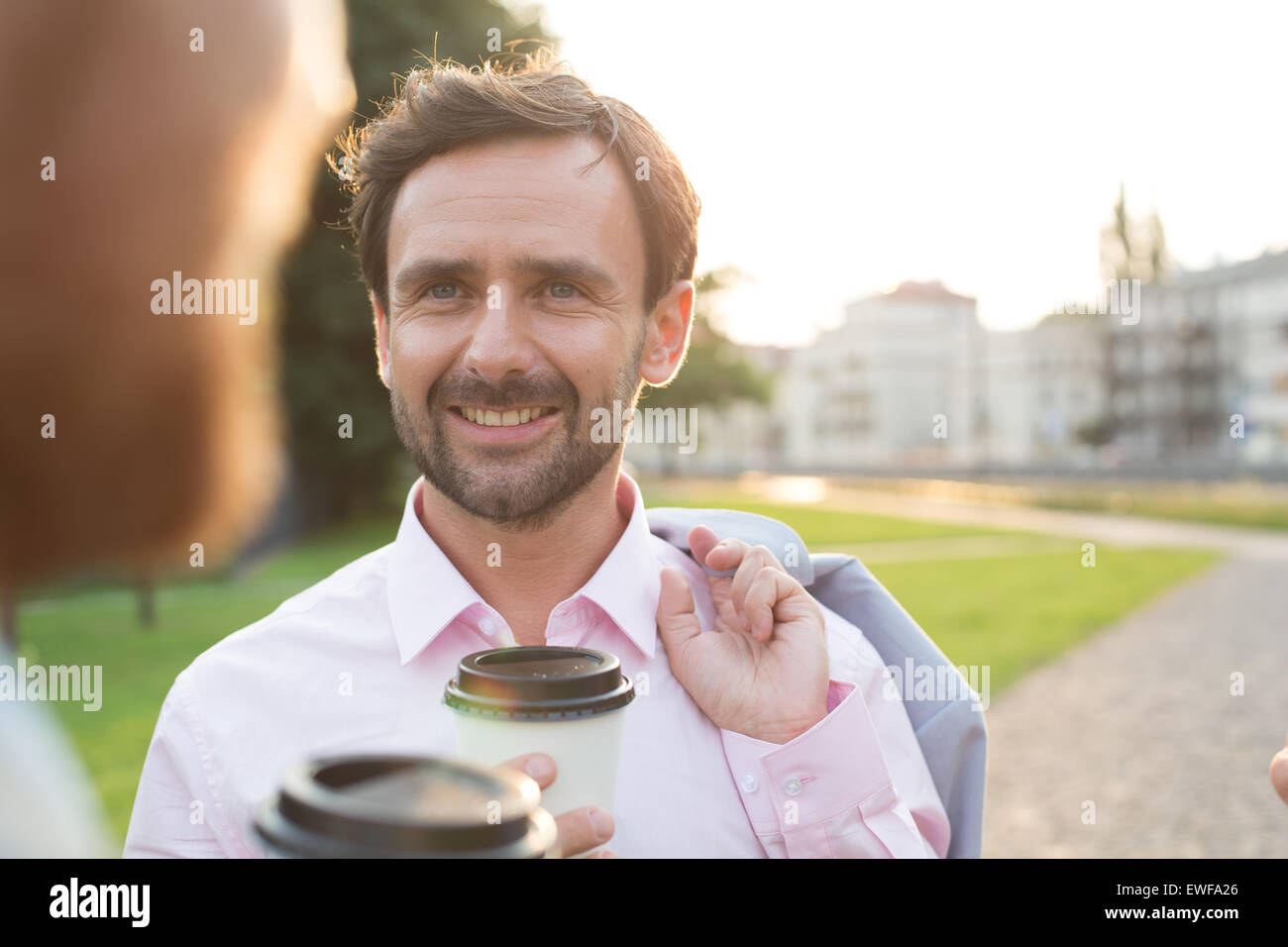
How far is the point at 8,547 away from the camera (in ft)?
2.42

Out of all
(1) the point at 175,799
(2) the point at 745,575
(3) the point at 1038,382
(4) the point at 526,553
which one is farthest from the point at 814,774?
(3) the point at 1038,382

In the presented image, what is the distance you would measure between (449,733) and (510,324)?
802 millimetres

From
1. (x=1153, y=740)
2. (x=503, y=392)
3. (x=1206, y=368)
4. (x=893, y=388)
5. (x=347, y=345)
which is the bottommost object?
(x=1153, y=740)

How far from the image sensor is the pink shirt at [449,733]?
181 centimetres

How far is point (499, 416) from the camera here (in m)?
1.99

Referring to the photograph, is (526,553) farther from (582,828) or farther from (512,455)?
(582,828)

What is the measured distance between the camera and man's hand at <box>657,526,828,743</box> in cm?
180

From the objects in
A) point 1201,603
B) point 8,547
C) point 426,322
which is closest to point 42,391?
point 8,547

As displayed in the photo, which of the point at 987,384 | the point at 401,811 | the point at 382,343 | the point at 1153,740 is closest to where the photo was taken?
the point at 401,811

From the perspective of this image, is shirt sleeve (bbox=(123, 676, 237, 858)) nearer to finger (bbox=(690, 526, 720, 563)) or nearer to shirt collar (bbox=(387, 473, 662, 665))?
shirt collar (bbox=(387, 473, 662, 665))

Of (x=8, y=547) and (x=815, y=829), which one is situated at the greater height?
(x=8, y=547)

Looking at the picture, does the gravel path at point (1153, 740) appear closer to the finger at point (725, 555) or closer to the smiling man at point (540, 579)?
the smiling man at point (540, 579)
